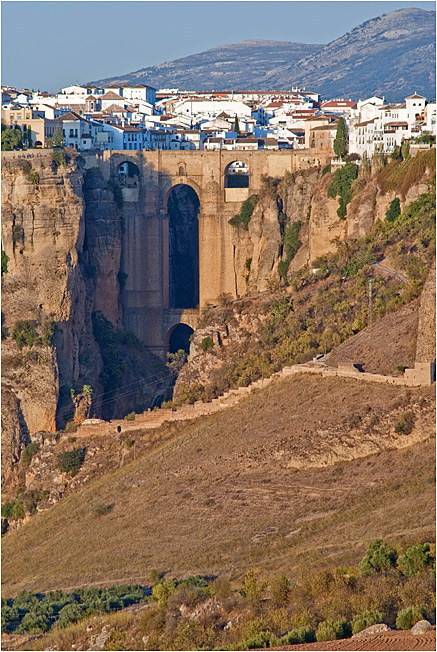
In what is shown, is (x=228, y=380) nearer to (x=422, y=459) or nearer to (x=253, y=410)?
(x=253, y=410)

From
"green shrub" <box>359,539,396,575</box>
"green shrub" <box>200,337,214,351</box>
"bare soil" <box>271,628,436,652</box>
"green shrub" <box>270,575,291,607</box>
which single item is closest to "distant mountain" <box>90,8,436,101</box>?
"green shrub" <box>200,337,214,351</box>

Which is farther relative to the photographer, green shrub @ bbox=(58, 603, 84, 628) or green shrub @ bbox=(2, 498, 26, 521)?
green shrub @ bbox=(2, 498, 26, 521)

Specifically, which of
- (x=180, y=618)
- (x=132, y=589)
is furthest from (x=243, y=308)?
(x=180, y=618)

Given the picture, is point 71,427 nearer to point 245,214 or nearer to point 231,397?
point 231,397

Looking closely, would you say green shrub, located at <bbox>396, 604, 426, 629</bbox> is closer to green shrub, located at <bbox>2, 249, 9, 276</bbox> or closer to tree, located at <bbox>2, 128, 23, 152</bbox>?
green shrub, located at <bbox>2, 249, 9, 276</bbox>

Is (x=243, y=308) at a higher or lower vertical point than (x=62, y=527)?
higher

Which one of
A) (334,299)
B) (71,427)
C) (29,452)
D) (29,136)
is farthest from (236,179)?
(71,427)
